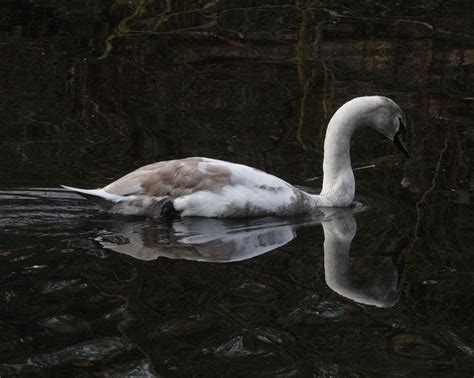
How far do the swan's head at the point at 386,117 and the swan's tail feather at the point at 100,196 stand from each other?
2132mm

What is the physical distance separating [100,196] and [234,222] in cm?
97

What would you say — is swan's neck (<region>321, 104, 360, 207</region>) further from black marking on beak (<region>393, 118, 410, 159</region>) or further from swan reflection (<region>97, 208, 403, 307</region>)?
black marking on beak (<region>393, 118, 410, 159</region>)

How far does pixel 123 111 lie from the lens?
37.5 ft

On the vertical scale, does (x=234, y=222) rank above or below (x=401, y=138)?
below

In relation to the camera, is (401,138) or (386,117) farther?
(401,138)

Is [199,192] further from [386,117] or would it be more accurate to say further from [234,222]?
[386,117]

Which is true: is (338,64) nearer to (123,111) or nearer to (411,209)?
(123,111)

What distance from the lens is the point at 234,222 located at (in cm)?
894

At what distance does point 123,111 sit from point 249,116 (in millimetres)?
1148

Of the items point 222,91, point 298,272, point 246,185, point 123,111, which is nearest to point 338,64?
point 222,91

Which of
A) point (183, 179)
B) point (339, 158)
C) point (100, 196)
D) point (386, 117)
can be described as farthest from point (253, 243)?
point (386, 117)

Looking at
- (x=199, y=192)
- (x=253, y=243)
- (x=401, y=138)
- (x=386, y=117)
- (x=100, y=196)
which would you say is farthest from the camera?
(x=401, y=138)

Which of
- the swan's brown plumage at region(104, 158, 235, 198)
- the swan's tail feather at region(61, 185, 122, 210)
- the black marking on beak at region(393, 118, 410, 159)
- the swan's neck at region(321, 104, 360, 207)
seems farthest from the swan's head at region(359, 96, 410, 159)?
the swan's tail feather at region(61, 185, 122, 210)

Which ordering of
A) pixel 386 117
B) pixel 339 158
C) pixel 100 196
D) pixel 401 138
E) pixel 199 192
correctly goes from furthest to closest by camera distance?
1. pixel 401 138
2. pixel 386 117
3. pixel 339 158
4. pixel 199 192
5. pixel 100 196
